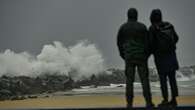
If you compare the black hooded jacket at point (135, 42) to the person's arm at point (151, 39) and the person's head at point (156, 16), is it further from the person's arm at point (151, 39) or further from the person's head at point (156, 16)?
the person's head at point (156, 16)

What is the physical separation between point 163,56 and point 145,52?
8.1 inches

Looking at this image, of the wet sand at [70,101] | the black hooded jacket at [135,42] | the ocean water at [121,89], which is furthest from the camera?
the ocean water at [121,89]

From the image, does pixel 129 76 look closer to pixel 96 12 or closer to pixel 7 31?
pixel 96 12

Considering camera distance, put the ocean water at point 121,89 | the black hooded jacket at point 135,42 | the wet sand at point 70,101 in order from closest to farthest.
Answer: the black hooded jacket at point 135,42 < the wet sand at point 70,101 < the ocean water at point 121,89

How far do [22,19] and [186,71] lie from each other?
354cm

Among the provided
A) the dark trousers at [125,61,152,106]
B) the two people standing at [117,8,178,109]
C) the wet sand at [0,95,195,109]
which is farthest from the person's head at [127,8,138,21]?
the wet sand at [0,95,195,109]

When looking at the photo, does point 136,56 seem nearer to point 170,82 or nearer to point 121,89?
point 170,82

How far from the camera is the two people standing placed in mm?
4840

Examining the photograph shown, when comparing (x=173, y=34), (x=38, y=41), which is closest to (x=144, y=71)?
(x=173, y=34)

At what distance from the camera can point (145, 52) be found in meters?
4.85

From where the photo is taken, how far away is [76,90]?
9719 mm

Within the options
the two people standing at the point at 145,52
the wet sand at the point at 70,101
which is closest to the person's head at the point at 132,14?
the two people standing at the point at 145,52

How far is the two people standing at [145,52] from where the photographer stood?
4.84m

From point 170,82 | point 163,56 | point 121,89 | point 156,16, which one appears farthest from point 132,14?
point 121,89
